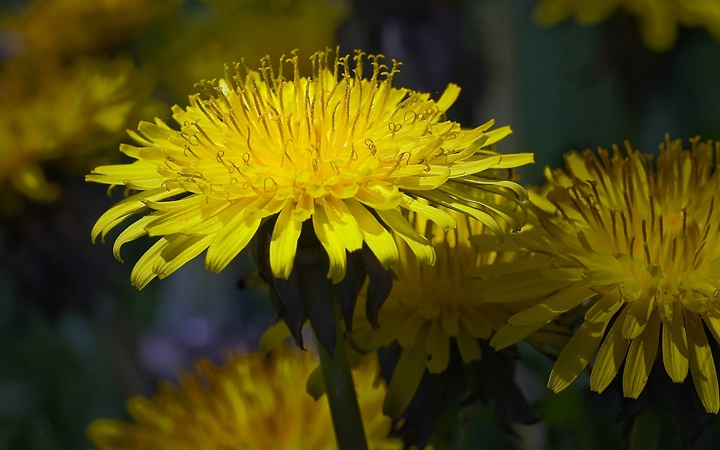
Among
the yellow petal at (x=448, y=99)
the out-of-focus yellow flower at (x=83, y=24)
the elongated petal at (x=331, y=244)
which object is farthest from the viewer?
the out-of-focus yellow flower at (x=83, y=24)

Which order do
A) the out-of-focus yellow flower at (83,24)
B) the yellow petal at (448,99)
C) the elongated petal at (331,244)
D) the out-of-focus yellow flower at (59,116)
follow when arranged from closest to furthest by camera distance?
the elongated petal at (331,244) → the yellow petal at (448,99) → the out-of-focus yellow flower at (59,116) → the out-of-focus yellow flower at (83,24)


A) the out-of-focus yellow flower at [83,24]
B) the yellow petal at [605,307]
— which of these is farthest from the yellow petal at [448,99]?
the out-of-focus yellow flower at [83,24]

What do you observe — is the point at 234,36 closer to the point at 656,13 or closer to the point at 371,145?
the point at 656,13

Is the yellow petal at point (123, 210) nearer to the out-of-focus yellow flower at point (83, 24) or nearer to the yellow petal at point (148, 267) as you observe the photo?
the yellow petal at point (148, 267)

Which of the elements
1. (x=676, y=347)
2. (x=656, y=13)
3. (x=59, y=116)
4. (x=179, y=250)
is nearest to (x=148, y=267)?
(x=179, y=250)

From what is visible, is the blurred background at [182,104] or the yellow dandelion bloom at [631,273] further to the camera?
the blurred background at [182,104]

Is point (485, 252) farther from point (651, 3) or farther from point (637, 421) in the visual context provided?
point (651, 3)

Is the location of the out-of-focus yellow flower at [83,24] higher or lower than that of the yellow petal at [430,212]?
higher
